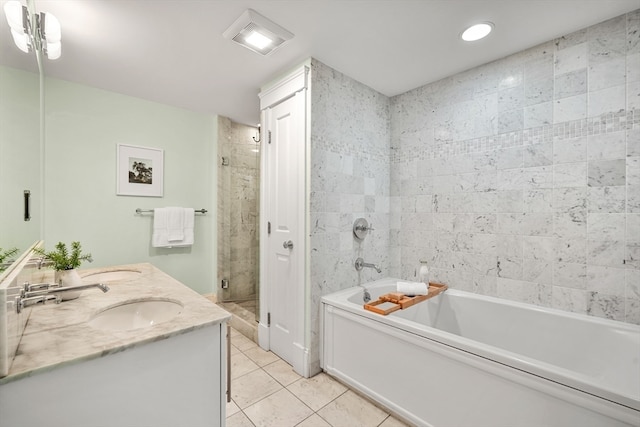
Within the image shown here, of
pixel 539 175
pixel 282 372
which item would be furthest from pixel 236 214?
pixel 539 175

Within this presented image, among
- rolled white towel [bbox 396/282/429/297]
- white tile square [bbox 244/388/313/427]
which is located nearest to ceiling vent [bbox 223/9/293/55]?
rolled white towel [bbox 396/282/429/297]

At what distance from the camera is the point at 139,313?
1327mm

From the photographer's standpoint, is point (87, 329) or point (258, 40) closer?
point (87, 329)

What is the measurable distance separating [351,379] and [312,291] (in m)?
0.66

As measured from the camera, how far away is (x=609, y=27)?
1602mm

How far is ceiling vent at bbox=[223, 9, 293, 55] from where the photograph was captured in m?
1.56

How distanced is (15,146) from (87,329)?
715mm

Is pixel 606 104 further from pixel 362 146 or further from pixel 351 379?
Result: pixel 351 379

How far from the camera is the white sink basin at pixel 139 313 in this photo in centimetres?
125

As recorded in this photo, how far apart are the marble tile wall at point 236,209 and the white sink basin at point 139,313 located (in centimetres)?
190

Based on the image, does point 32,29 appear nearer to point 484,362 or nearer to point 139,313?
point 139,313

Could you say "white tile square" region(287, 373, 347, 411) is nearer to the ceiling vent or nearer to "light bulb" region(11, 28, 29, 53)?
"light bulb" region(11, 28, 29, 53)

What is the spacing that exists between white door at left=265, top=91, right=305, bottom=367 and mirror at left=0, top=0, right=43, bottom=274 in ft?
4.68

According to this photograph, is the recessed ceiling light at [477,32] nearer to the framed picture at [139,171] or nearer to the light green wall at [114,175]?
the light green wall at [114,175]
